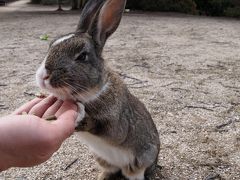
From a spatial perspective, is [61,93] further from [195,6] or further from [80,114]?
[195,6]

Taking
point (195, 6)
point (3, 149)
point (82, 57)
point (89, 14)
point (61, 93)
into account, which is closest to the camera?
point (3, 149)

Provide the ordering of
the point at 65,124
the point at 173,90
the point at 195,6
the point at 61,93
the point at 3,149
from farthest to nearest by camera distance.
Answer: the point at 195,6 → the point at 173,90 → the point at 61,93 → the point at 65,124 → the point at 3,149

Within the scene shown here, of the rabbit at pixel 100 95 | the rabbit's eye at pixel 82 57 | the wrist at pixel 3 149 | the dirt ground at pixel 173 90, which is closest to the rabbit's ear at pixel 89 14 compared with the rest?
the rabbit at pixel 100 95

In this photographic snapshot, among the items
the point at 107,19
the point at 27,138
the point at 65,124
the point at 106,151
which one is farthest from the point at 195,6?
the point at 27,138

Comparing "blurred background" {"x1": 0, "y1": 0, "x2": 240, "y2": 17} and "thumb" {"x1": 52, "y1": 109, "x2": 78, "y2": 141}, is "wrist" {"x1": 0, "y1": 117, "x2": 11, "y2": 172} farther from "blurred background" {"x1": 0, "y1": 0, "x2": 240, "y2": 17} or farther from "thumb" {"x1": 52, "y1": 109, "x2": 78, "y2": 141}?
"blurred background" {"x1": 0, "y1": 0, "x2": 240, "y2": 17}

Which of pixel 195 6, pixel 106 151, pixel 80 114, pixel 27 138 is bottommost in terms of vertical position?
pixel 195 6

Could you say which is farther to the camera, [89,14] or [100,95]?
[89,14]

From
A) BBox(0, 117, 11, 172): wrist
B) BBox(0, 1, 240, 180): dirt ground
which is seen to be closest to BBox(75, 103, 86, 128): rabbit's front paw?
BBox(0, 117, 11, 172): wrist

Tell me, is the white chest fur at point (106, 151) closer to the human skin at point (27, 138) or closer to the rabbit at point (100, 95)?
the rabbit at point (100, 95)
